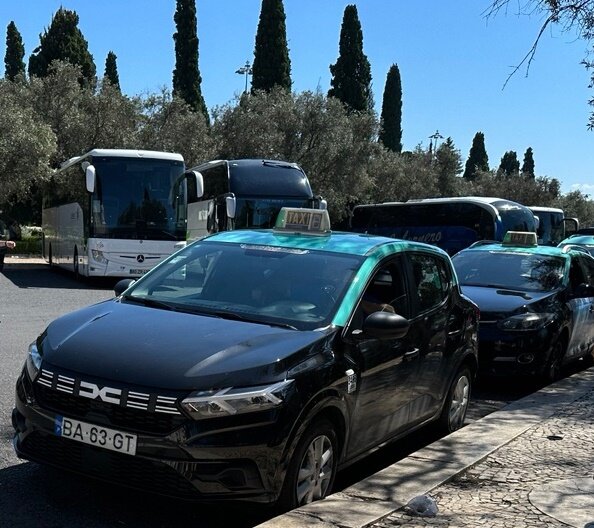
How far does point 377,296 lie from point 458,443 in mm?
1306

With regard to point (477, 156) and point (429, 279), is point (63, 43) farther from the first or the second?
point (477, 156)

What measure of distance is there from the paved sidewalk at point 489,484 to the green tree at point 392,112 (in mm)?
61633

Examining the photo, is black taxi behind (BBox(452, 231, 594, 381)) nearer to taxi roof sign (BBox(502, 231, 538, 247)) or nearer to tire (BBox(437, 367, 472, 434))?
taxi roof sign (BBox(502, 231, 538, 247))

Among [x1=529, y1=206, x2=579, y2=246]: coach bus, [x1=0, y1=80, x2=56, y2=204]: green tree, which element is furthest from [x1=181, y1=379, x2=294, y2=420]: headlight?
[x1=529, y1=206, x2=579, y2=246]: coach bus

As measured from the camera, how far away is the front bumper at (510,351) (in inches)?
324

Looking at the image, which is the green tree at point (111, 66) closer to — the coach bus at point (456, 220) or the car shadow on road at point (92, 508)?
the coach bus at point (456, 220)

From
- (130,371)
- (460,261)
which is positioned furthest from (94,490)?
(460,261)

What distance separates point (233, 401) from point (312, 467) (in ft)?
2.45

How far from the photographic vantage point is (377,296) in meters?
5.14

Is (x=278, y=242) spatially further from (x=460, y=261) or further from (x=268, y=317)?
(x=460, y=261)

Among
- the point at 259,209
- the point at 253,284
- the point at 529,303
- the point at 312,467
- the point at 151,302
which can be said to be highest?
the point at 259,209

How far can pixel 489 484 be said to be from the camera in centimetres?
462

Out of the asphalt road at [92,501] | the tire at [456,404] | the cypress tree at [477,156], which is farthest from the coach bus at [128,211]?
the cypress tree at [477,156]

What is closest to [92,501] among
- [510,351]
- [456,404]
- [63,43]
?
[456,404]
